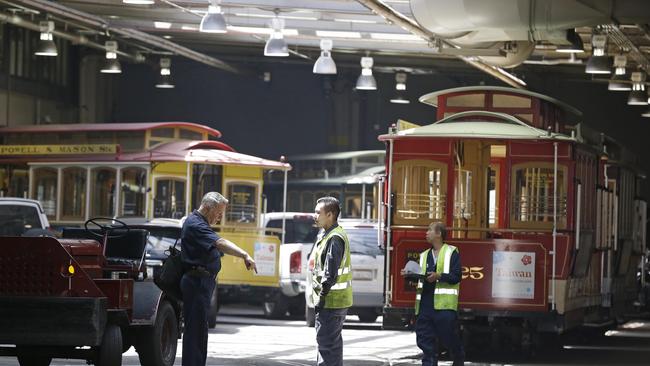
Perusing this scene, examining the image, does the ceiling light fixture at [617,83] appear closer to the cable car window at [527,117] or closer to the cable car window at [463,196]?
the cable car window at [527,117]

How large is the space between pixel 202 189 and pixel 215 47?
11.2 metres

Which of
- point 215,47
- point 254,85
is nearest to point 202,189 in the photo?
point 215,47

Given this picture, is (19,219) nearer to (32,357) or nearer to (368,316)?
(368,316)

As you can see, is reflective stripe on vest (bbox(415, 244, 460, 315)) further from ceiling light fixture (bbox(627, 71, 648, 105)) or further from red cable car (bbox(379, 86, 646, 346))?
ceiling light fixture (bbox(627, 71, 648, 105))

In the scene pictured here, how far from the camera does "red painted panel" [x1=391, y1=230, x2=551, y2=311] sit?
19.6 m

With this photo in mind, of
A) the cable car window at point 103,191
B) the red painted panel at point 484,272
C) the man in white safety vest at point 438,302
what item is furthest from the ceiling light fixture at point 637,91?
the man in white safety vest at point 438,302

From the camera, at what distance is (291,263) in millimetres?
27984

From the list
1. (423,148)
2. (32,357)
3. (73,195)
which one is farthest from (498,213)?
(73,195)

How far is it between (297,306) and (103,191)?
4352 mm

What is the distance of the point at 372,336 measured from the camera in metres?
24.7

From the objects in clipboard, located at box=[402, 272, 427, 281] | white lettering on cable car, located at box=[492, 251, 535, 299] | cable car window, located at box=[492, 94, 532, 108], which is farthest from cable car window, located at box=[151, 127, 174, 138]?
clipboard, located at box=[402, 272, 427, 281]

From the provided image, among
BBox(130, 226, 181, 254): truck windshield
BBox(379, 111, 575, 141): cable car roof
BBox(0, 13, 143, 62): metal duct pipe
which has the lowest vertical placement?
BBox(130, 226, 181, 254): truck windshield

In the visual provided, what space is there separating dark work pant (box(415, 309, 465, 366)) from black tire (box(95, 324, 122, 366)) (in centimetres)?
349

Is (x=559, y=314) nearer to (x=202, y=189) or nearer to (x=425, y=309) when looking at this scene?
(x=425, y=309)
